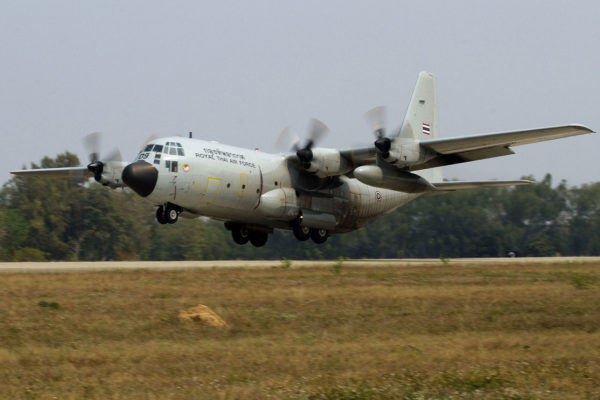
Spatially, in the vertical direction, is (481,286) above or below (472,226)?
below

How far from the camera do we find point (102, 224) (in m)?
62.5

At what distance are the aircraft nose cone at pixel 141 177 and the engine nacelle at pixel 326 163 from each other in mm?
7297

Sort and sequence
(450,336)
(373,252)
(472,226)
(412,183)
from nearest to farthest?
1. (450,336)
2. (412,183)
3. (472,226)
4. (373,252)

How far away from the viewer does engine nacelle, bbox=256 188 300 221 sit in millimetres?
31906

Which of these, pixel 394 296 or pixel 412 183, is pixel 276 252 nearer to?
pixel 412 183

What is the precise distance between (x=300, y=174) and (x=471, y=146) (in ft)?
25.5

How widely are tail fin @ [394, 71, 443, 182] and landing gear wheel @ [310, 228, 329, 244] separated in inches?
246

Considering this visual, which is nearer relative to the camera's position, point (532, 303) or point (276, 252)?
point (532, 303)

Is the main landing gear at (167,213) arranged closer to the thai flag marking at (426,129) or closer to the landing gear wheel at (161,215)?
the landing gear wheel at (161,215)

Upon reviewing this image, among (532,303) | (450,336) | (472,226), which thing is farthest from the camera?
(472,226)

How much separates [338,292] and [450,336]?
17.1ft

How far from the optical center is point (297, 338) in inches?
546

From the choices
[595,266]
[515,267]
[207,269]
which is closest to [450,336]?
[207,269]

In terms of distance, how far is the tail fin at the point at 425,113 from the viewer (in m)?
36.2
